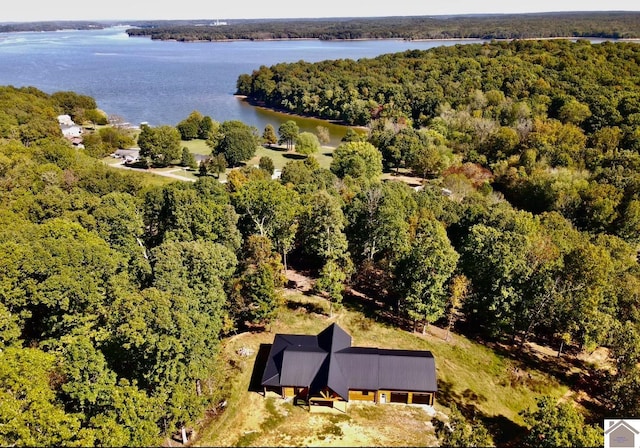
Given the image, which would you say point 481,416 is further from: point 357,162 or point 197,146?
point 197,146

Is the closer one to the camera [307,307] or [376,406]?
[376,406]

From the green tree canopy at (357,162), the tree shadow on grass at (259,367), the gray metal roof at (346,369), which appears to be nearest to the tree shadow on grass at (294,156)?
the green tree canopy at (357,162)

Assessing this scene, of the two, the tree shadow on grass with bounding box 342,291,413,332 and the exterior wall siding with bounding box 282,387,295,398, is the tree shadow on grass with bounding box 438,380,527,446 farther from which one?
the exterior wall siding with bounding box 282,387,295,398

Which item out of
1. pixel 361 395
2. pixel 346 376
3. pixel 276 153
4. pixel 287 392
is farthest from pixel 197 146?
pixel 361 395

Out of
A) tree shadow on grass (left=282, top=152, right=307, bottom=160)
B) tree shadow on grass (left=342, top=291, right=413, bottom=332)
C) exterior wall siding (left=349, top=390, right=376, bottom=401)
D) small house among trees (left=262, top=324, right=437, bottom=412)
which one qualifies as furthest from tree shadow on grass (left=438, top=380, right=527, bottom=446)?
tree shadow on grass (left=282, top=152, right=307, bottom=160)

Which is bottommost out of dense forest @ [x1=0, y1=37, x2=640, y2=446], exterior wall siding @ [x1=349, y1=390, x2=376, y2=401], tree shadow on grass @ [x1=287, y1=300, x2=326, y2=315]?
exterior wall siding @ [x1=349, y1=390, x2=376, y2=401]
